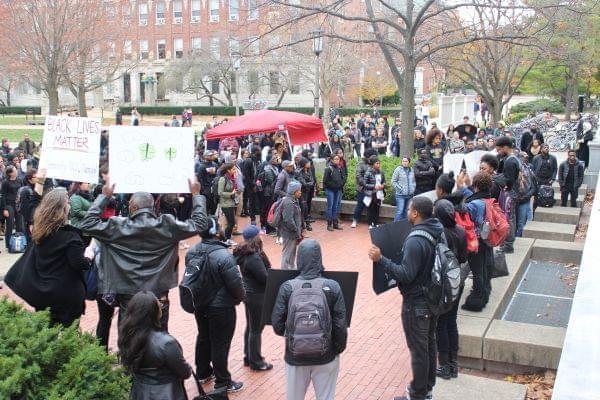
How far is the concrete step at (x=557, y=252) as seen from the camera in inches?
451

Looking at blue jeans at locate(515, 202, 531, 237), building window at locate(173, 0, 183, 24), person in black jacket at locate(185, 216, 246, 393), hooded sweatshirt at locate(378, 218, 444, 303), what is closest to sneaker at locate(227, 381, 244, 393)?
person in black jacket at locate(185, 216, 246, 393)

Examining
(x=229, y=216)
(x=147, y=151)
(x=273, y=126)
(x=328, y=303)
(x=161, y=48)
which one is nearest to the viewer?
(x=328, y=303)

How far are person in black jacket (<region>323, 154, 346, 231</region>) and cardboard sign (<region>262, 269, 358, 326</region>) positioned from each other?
9.22 meters

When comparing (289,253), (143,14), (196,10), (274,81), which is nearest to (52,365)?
(289,253)

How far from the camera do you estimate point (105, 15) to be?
31.8 m

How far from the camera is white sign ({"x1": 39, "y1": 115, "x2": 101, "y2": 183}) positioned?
7.60m

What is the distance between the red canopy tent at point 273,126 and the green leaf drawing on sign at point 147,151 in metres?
8.86

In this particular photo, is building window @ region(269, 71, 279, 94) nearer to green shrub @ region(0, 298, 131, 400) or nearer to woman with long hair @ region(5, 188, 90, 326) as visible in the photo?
woman with long hair @ region(5, 188, 90, 326)

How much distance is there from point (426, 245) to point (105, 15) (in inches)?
1161

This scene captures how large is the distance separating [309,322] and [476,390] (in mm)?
2253

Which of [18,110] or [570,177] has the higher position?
[18,110]

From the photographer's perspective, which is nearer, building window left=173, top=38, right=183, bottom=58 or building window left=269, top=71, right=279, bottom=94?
building window left=269, top=71, right=279, bottom=94

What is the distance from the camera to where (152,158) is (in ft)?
22.9

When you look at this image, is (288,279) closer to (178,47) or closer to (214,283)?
(214,283)
